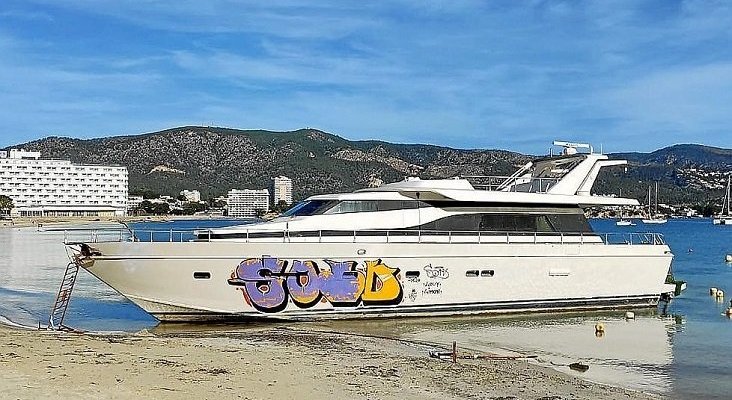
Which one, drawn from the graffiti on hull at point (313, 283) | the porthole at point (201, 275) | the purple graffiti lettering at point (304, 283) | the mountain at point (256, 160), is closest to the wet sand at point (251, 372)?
the porthole at point (201, 275)

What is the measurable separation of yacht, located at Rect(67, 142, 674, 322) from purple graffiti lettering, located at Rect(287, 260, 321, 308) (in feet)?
0.08

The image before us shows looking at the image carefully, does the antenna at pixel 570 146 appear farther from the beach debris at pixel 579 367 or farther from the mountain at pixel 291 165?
the mountain at pixel 291 165

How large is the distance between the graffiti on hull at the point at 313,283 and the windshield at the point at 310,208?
65.2 inches

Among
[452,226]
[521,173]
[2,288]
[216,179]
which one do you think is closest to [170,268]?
[452,226]

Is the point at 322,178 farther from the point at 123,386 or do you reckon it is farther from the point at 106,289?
the point at 123,386

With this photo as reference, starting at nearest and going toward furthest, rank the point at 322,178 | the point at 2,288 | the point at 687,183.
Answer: the point at 2,288 < the point at 322,178 < the point at 687,183

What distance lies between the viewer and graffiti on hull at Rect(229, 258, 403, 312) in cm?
1834

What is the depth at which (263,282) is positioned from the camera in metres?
18.4

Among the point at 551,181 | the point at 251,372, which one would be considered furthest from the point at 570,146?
the point at 251,372

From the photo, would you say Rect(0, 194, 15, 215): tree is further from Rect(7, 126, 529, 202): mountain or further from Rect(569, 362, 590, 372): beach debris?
Rect(569, 362, 590, 372): beach debris

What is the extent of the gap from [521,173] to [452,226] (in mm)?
5596

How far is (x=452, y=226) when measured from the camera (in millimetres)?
20656

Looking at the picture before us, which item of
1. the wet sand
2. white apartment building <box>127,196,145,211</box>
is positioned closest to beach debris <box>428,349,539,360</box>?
the wet sand
